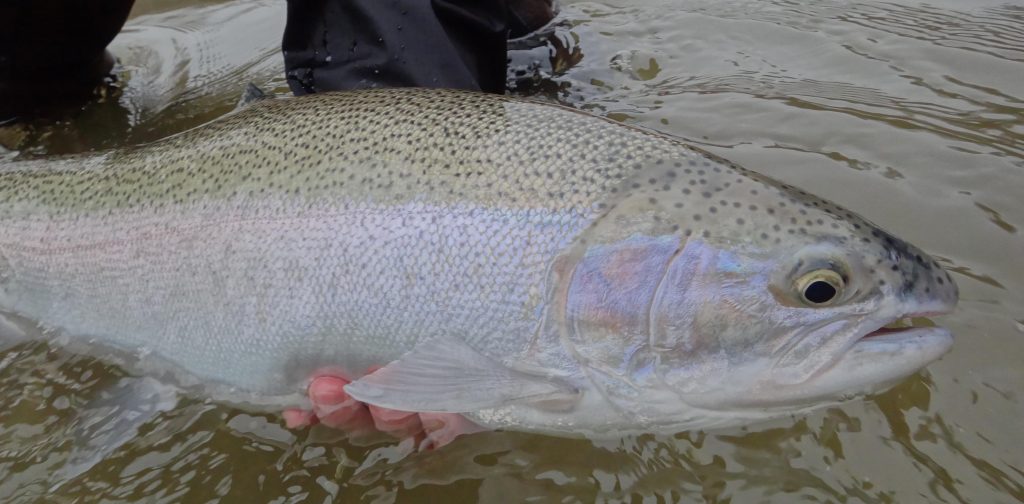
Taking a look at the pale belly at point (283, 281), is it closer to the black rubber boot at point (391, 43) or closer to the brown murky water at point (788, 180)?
the brown murky water at point (788, 180)

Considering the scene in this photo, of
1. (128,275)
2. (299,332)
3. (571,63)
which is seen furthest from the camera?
(571,63)

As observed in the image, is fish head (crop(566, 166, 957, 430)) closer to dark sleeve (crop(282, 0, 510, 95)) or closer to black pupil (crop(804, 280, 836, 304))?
black pupil (crop(804, 280, 836, 304))

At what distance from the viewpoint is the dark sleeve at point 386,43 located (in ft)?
9.73

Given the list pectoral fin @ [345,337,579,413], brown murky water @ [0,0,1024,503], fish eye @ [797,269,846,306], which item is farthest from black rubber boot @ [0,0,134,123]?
fish eye @ [797,269,846,306]

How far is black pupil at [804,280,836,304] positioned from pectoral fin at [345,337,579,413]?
68cm

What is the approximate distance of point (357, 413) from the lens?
7.59 feet

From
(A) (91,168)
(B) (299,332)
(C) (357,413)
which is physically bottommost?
(C) (357,413)

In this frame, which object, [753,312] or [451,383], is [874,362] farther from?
[451,383]

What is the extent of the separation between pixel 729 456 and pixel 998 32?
353 centimetres

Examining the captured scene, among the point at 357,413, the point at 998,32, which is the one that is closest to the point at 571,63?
the point at 998,32

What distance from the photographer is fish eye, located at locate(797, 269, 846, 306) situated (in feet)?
6.05

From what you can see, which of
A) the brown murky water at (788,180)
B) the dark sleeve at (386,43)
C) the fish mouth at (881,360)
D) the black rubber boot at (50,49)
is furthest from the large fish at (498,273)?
the black rubber boot at (50,49)

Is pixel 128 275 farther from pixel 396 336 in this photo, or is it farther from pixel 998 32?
pixel 998 32

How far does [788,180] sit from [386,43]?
1810mm
